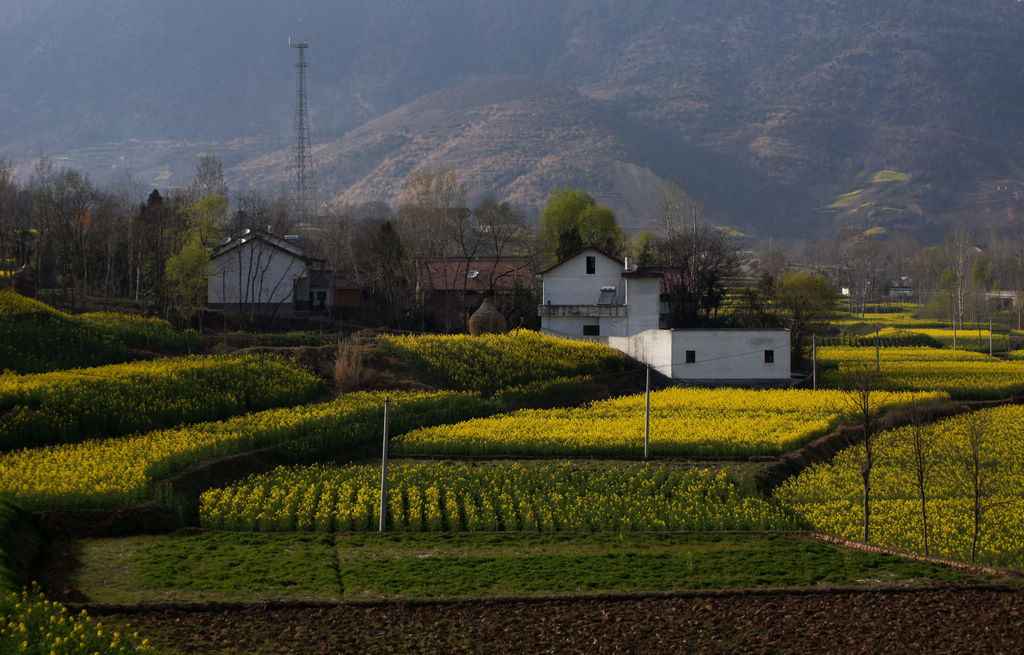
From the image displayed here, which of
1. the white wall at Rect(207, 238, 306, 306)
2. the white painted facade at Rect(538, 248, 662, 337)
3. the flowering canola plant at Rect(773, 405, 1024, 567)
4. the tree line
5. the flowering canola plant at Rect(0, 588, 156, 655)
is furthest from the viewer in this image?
the white wall at Rect(207, 238, 306, 306)

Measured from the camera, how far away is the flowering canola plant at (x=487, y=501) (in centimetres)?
2355

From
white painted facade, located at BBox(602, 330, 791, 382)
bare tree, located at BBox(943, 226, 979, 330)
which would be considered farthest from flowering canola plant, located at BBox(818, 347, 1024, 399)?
bare tree, located at BBox(943, 226, 979, 330)

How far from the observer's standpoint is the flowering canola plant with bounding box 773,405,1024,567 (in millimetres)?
23516

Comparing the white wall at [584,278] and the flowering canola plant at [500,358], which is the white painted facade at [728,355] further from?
the white wall at [584,278]

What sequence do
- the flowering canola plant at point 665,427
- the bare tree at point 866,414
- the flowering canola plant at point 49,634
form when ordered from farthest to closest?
the flowering canola plant at point 665,427
the bare tree at point 866,414
the flowering canola plant at point 49,634

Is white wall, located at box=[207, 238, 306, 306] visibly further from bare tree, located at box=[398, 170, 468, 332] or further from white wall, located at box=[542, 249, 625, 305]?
white wall, located at box=[542, 249, 625, 305]

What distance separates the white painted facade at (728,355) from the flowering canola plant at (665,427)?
5772mm

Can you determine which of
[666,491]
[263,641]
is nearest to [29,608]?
[263,641]

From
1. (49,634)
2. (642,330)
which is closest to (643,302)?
(642,330)

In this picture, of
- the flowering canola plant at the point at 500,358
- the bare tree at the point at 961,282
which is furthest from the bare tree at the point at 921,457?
the bare tree at the point at 961,282

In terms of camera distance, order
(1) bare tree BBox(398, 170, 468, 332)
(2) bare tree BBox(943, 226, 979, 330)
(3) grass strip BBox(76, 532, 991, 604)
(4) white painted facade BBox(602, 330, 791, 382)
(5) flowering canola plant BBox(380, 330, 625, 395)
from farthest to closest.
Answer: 1. (2) bare tree BBox(943, 226, 979, 330)
2. (1) bare tree BBox(398, 170, 468, 332)
3. (4) white painted facade BBox(602, 330, 791, 382)
4. (5) flowering canola plant BBox(380, 330, 625, 395)
5. (3) grass strip BBox(76, 532, 991, 604)

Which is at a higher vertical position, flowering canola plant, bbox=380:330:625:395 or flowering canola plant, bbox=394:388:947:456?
flowering canola plant, bbox=380:330:625:395

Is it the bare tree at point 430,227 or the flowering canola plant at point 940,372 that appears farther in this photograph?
the bare tree at point 430,227

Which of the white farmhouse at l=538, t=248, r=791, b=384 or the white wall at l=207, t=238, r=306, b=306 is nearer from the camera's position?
the white farmhouse at l=538, t=248, r=791, b=384
